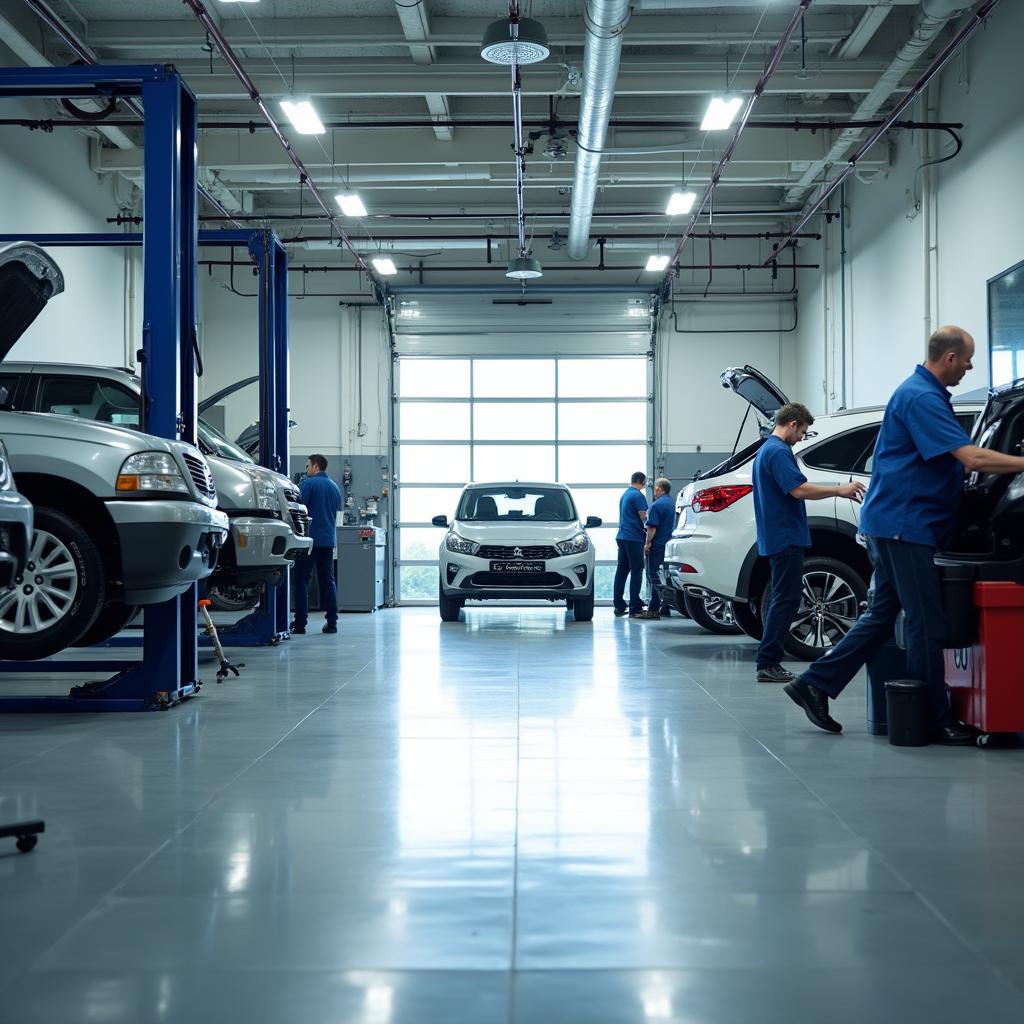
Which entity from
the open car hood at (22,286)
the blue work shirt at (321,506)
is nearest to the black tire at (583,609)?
the blue work shirt at (321,506)

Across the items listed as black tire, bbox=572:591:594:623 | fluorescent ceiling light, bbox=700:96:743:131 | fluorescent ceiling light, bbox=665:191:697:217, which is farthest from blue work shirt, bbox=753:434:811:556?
fluorescent ceiling light, bbox=665:191:697:217

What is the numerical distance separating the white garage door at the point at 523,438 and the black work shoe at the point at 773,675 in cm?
1219

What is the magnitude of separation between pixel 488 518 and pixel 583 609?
1473 mm

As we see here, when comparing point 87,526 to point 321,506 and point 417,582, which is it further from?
point 417,582

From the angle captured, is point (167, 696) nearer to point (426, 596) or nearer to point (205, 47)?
point (205, 47)

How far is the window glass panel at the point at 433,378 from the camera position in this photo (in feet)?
65.3

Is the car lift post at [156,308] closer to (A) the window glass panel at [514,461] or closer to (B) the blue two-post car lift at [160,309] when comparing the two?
(B) the blue two-post car lift at [160,309]

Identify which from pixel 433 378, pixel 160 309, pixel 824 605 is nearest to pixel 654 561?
pixel 824 605

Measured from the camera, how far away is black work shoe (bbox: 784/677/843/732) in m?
5.40

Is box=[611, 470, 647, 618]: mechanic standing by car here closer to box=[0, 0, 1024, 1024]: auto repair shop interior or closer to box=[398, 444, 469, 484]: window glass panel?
box=[0, 0, 1024, 1024]: auto repair shop interior

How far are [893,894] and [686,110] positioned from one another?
1272cm

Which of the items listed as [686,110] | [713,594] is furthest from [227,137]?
[713,594]

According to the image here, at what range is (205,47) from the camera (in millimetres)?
11969

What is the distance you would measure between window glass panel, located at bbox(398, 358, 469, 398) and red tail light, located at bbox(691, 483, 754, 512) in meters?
11.4
